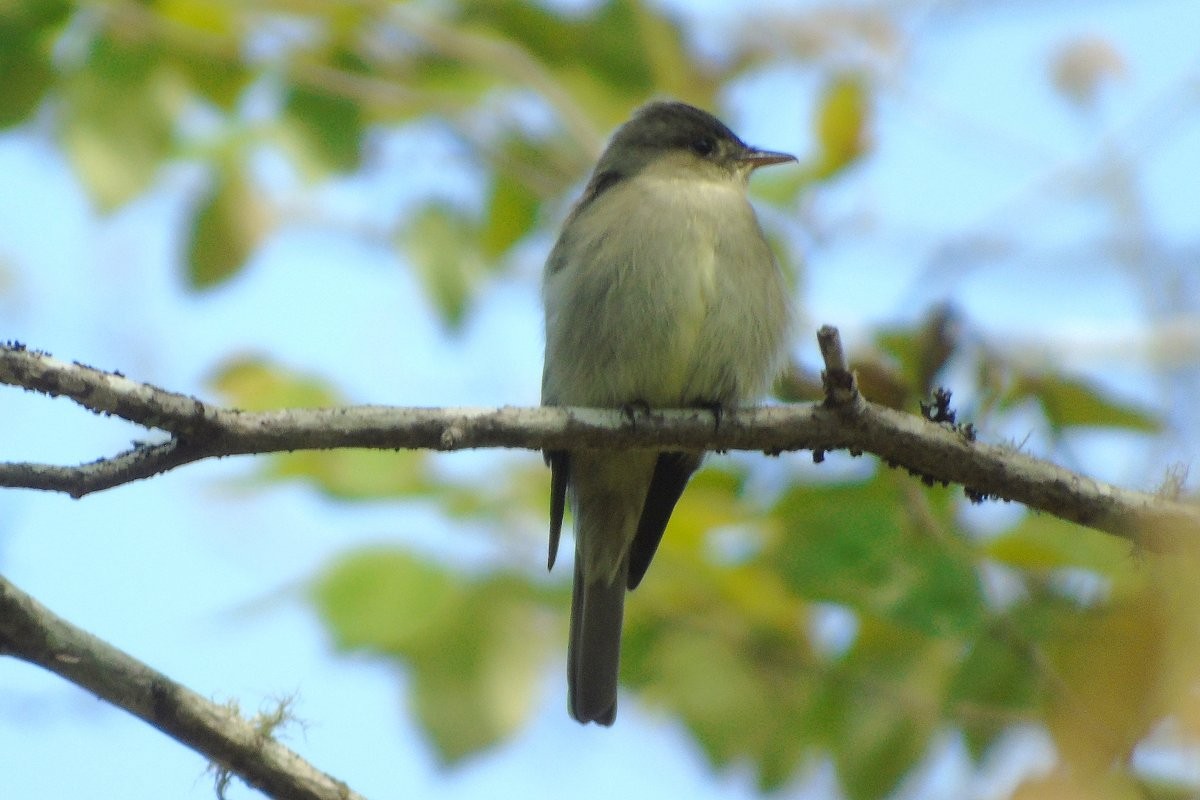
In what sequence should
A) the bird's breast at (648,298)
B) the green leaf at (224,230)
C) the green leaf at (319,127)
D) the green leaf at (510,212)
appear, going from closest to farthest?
the bird's breast at (648,298) → the green leaf at (224,230) → the green leaf at (319,127) → the green leaf at (510,212)

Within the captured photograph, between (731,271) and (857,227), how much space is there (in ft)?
4.48

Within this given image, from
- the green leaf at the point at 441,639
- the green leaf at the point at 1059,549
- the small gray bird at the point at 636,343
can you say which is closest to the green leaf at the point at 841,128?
the small gray bird at the point at 636,343

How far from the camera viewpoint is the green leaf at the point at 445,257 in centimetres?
593

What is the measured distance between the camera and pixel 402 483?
15.4 ft

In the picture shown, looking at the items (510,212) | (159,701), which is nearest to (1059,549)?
(159,701)

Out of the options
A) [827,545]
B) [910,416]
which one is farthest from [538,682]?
[910,416]

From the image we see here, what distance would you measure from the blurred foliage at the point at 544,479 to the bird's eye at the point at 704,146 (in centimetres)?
28

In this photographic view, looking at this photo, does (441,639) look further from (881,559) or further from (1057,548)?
(1057,548)

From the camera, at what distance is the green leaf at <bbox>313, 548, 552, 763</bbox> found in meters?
4.59

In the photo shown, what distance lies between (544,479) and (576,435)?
206cm

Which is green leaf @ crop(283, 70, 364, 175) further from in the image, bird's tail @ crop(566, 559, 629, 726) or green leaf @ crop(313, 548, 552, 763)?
bird's tail @ crop(566, 559, 629, 726)

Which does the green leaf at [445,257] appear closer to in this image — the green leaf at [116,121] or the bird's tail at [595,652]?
the green leaf at [116,121]

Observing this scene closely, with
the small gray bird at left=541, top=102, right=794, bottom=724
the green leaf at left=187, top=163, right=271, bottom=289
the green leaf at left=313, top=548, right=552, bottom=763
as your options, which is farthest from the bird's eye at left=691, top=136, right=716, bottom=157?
the green leaf at left=313, top=548, right=552, bottom=763

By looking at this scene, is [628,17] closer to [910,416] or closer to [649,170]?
[649,170]
